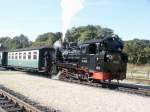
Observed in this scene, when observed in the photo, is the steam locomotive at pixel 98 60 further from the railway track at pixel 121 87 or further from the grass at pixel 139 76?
the grass at pixel 139 76

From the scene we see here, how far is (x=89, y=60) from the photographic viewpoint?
21.0 metres

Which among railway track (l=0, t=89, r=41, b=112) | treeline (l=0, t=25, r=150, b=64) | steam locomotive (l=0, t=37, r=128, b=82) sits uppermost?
treeline (l=0, t=25, r=150, b=64)

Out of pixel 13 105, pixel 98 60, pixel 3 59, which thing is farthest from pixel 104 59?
pixel 3 59

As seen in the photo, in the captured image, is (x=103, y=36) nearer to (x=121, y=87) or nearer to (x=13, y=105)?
(x=121, y=87)

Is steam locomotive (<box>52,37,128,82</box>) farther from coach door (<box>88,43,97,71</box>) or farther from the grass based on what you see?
the grass

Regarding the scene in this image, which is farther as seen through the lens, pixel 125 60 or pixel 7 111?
pixel 125 60

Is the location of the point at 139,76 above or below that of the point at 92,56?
below

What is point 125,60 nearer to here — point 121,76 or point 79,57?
point 121,76

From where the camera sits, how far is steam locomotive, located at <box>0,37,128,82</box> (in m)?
20.0

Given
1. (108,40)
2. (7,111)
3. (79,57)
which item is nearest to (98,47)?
(108,40)

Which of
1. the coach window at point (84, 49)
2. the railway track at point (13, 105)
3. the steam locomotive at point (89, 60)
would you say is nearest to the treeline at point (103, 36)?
the steam locomotive at point (89, 60)

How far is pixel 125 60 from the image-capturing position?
2144 centimetres

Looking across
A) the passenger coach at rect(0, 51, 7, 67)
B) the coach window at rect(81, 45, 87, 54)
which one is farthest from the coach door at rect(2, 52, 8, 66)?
the coach window at rect(81, 45, 87, 54)

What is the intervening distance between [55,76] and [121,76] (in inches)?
275
